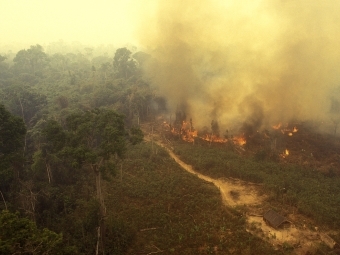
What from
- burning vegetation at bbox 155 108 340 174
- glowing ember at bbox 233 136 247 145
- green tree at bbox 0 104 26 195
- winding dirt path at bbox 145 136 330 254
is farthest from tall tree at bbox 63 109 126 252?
glowing ember at bbox 233 136 247 145

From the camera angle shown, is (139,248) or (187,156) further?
(187,156)

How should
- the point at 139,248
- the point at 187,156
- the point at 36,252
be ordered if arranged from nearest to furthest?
the point at 36,252 < the point at 139,248 < the point at 187,156

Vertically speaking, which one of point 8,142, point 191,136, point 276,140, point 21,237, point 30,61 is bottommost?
point 191,136

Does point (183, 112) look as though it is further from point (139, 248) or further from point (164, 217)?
point (139, 248)

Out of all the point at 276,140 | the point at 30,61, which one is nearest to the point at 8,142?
the point at 276,140

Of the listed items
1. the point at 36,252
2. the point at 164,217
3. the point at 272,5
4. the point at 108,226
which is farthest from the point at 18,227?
the point at 272,5

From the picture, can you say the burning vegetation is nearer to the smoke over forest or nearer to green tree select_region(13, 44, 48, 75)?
the smoke over forest

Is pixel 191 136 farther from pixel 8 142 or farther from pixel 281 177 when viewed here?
pixel 8 142
